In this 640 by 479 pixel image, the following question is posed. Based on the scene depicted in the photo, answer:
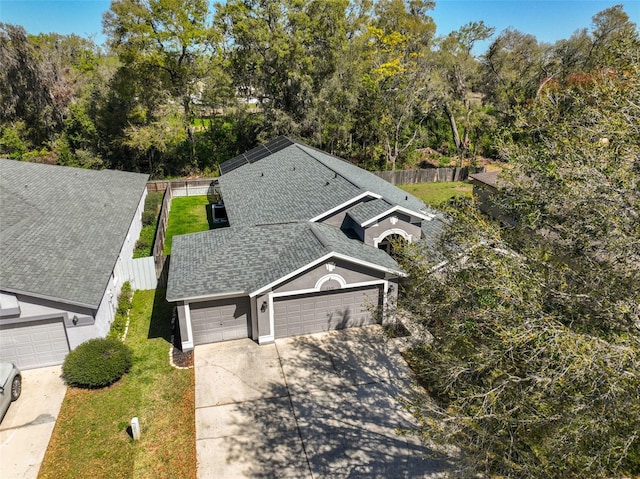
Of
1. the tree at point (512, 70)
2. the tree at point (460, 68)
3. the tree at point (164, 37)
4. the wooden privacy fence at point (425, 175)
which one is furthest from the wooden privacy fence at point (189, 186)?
the tree at point (512, 70)

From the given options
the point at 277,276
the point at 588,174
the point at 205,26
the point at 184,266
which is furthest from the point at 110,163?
the point at 588,174

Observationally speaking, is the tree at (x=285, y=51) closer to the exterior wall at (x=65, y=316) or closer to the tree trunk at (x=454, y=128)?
→ the tree trunk at (x=454, y=128)

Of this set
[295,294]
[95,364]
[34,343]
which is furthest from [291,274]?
[34,343]

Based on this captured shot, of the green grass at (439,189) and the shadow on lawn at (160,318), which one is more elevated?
the green grass at (439,189)

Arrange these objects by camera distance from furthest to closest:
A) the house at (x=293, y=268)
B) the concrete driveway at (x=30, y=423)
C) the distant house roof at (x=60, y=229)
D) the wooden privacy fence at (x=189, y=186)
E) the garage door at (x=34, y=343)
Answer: the wooden privacy fence at (x=189, y=186), the house at (x=293, y=268), the distant house roof at (x=60, y=229), the garage door at (x=34, y=343), the concrete driveway at (x=30, y=423)

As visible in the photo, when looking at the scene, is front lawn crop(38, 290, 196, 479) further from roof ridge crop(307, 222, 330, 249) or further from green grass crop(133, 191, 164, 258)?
green grass crop(133, 191, 164, 258)

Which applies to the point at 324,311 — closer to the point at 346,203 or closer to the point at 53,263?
the point at 346,203

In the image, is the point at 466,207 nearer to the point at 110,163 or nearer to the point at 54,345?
the point at 54,345

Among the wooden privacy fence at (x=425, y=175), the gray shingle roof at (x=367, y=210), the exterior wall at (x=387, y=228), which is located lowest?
the wooden privacy fence at (x=425, y=175)
